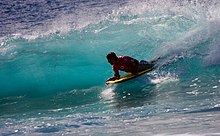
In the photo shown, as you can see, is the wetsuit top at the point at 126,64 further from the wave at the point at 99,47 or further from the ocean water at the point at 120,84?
the wave at the point at 99,47

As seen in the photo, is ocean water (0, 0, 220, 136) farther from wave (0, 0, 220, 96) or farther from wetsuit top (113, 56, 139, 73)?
wetsuit top (113, 56, 139, 73)

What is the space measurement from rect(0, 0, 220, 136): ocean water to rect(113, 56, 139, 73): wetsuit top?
1.26 feet

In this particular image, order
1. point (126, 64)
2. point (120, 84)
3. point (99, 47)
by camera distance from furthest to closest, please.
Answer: point (99, 47), point (120, 84), point (126, 64)

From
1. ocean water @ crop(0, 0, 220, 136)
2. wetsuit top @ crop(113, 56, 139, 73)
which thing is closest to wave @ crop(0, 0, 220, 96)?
ocean water @ crop(0, 0, 220, 136)

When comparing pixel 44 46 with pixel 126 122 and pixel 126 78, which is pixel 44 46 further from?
pixel 126 122

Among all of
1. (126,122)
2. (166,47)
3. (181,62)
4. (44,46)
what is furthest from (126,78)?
(44,46)

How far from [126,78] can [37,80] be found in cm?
348

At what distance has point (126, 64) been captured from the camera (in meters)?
12.2

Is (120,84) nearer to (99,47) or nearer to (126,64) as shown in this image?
(126,64)

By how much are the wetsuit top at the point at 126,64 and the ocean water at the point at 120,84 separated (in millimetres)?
383

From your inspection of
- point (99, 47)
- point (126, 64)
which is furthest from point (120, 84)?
point (99, 47)

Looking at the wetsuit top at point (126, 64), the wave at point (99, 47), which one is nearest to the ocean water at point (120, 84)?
the wave at point (99, 47)

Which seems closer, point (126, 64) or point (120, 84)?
point (126, 64)

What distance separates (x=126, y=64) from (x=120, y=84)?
0.56 metres
